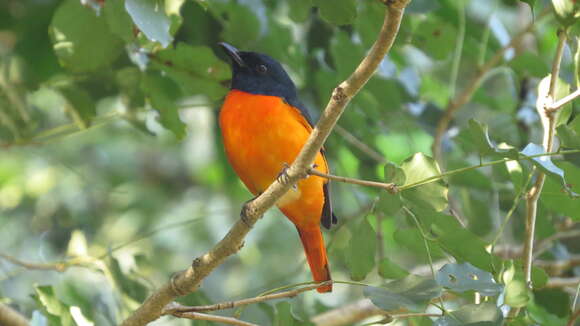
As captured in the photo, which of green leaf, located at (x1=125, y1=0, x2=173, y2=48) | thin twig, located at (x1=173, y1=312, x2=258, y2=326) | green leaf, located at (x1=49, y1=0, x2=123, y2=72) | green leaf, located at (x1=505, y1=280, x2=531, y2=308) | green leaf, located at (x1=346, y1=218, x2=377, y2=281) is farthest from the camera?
green leaf, located at (x1=49, y1=0, x2=123, y2=72)

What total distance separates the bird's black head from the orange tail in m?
0.73

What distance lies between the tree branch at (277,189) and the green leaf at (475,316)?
0.64 meters

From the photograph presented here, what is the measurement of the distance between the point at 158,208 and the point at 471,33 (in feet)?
14.4

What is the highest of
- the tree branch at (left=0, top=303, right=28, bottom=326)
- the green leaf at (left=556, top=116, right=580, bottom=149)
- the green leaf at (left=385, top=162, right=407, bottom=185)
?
the tree branch at (left=0, top=303, right=28, bottom=326)

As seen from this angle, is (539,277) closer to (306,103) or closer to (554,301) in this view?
(554,301)

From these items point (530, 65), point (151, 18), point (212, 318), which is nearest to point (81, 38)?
point (151, 18)

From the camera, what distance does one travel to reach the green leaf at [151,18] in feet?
8.38

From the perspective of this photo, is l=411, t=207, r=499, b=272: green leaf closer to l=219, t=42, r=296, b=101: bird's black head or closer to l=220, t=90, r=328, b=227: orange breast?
l=220, t=90, r=328, b=227: orange breast

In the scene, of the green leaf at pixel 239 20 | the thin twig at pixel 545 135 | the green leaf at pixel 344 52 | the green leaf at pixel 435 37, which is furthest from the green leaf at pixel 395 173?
the green leaf at pixel 239 20

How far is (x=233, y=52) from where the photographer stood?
4012 millimetres

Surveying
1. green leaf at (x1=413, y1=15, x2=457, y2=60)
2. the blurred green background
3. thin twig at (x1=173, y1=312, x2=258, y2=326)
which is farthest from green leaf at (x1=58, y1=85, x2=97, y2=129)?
green leaf at (x1=413, y1=15, x2=457, y2=60)

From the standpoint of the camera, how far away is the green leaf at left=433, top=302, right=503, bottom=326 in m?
2.25

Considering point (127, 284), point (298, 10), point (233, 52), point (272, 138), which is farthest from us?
point (233, 52)

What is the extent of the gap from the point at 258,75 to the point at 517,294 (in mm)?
2267
